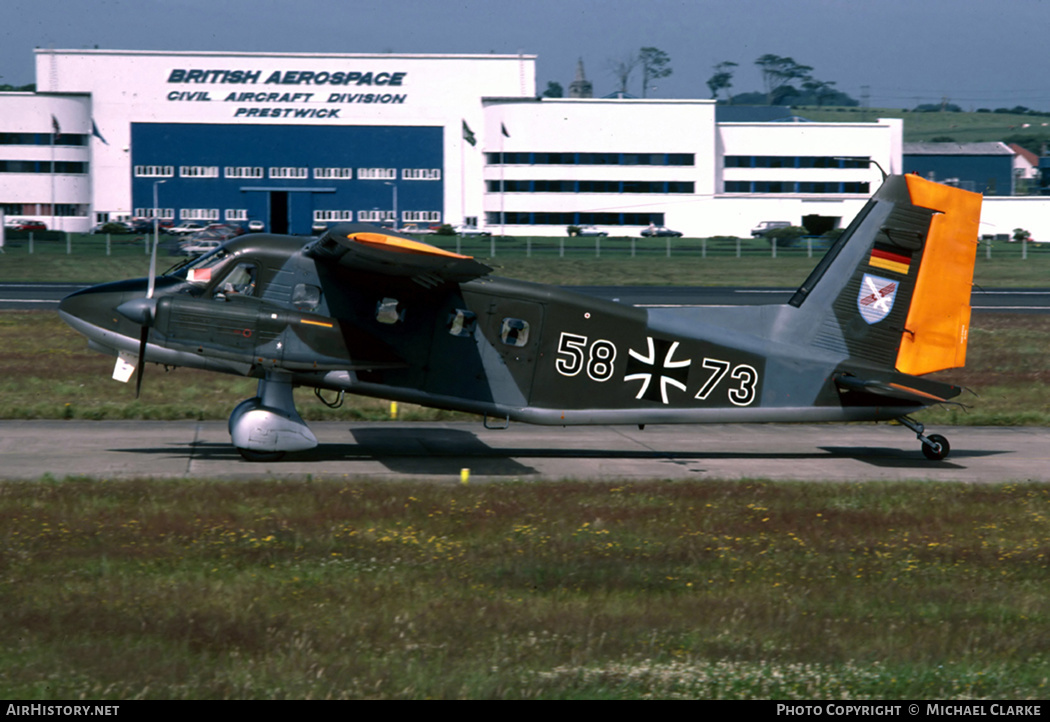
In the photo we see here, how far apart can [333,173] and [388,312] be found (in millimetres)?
96432

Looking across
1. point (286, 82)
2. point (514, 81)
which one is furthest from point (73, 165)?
point (514, 81)

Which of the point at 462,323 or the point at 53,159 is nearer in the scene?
the point at 462,323

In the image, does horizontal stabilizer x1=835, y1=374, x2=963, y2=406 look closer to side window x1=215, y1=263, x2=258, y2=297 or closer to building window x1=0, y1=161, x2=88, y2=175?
side window x1=215, y1=263, x2=258, y2=297

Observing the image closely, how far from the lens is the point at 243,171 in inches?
4272

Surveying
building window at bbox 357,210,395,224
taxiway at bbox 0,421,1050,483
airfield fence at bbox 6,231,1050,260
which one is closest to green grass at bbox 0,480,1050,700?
taxiway at bbox 0,421,1050,483

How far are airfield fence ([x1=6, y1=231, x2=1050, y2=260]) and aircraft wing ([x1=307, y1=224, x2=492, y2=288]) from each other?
48011 millimetres

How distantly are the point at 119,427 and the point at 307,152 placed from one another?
9460 centimetres

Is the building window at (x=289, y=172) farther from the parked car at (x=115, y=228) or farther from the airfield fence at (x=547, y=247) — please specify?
Answer: the airfield fence at (x=547, y=247)

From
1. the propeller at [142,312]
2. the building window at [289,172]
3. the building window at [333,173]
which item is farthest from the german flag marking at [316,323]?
the building window at [289,172]

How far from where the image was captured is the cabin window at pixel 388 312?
15883mm

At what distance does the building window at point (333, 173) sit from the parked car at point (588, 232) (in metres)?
24.2

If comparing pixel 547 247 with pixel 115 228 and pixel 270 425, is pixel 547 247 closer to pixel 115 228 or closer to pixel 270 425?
pixel 115 228

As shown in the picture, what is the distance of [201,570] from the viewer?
32.7ft

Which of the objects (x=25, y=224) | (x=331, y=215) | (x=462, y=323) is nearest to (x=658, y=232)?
(x=331, y=215)
